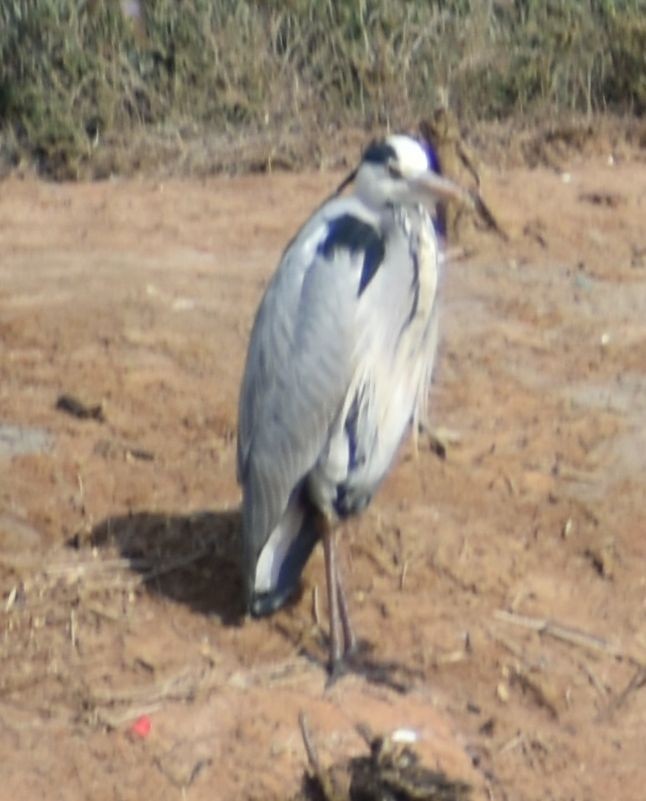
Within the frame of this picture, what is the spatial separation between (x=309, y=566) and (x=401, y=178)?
1.20 metres

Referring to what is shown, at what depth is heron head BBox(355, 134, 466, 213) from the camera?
187 inches

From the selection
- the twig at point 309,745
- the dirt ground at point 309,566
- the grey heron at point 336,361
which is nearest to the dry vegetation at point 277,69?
the dirt ground at point 309,566

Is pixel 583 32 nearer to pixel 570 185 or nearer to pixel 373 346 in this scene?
pixel 570 185

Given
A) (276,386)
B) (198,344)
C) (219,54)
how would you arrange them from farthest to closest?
(219,54), (198,344), (276,386)

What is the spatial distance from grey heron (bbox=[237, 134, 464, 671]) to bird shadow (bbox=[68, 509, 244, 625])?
0.20 m

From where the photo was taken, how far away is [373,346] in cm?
490

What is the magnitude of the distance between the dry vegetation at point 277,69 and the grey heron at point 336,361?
4.65 metres

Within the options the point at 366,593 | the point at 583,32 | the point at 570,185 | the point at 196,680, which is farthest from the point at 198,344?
the point at 583,32

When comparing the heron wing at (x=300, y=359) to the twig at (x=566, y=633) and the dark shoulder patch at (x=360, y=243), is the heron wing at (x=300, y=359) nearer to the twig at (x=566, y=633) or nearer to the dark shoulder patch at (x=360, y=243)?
the dark shoulder patch at (x=360, y=243)

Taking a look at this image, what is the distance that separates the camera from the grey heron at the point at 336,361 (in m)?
4.82

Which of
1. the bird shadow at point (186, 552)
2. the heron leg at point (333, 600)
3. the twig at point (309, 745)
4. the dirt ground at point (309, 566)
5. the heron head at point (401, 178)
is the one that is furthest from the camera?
the bird shadow at point (186, 552)

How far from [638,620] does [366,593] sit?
2.51 feet

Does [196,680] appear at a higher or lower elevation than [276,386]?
lower

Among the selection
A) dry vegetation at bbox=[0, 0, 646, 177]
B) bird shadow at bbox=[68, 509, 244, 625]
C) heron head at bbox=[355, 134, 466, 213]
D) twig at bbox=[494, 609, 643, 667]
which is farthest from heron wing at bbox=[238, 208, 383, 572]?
dry vegetation at bbox=[0, 0, 646, 177]
